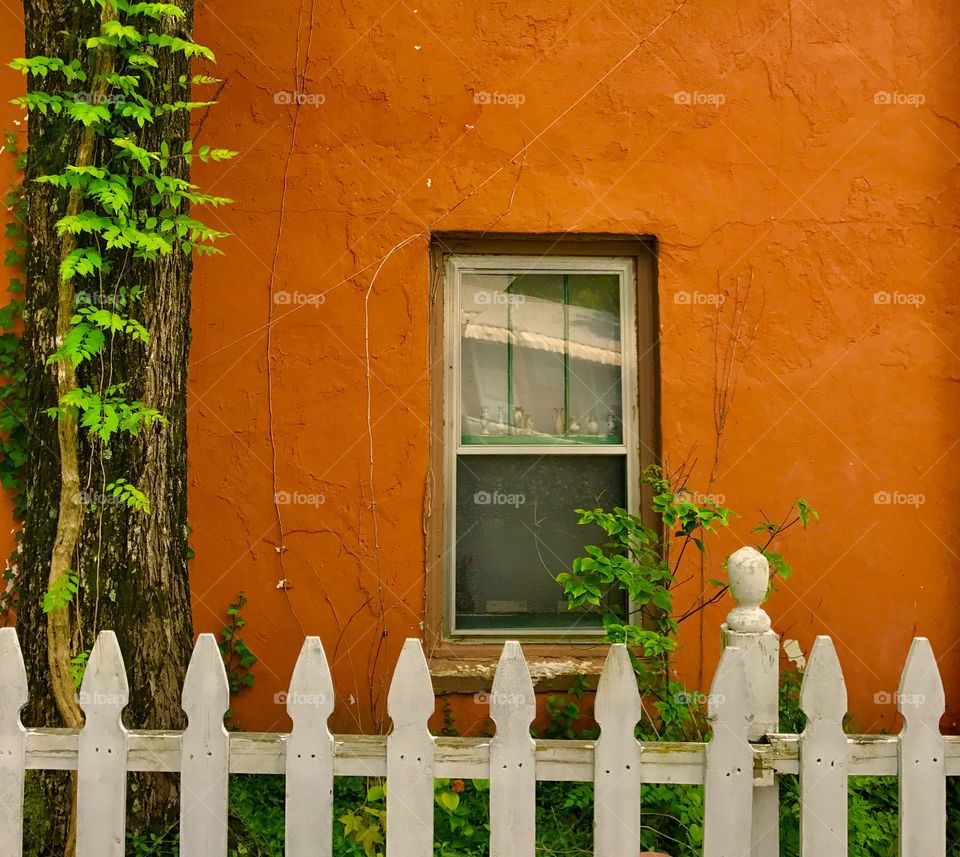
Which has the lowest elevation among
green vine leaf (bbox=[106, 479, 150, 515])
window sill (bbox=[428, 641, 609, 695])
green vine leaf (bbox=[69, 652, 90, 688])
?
window sill (bbox=[428, 641, 609, 695])

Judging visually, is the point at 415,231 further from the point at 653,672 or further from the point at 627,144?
the point at 653,672

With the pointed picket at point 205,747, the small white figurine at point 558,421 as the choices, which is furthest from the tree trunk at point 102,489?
the small white figurine at point 558,421

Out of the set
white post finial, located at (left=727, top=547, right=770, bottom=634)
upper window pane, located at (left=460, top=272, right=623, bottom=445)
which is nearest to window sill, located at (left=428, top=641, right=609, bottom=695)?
upper window pane, located at (left=460, top=272, right=623, bottom=445)

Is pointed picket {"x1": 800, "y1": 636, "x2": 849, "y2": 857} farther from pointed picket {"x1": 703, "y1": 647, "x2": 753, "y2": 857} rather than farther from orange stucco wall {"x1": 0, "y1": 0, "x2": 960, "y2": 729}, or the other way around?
orange stucco wall {"x1": 0, "y1": 0, "x2": 960, "y2": 729}

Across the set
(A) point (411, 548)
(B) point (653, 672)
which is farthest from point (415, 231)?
(B) point (653, 672)

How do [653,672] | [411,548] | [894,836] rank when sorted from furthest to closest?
[411,548]
[653,672]
[894,836]

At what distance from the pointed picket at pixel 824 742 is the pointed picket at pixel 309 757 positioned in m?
1.33

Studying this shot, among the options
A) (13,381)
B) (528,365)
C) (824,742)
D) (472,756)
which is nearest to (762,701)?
(824,742)

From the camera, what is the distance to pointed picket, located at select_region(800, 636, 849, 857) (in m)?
2.51

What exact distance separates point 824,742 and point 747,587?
1.56 ft

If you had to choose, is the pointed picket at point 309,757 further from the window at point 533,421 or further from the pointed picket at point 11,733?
the window at point 533,421

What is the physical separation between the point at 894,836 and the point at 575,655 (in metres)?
1.50

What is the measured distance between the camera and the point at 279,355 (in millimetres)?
4285

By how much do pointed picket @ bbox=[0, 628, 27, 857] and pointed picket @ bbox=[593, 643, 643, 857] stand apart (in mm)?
1623
